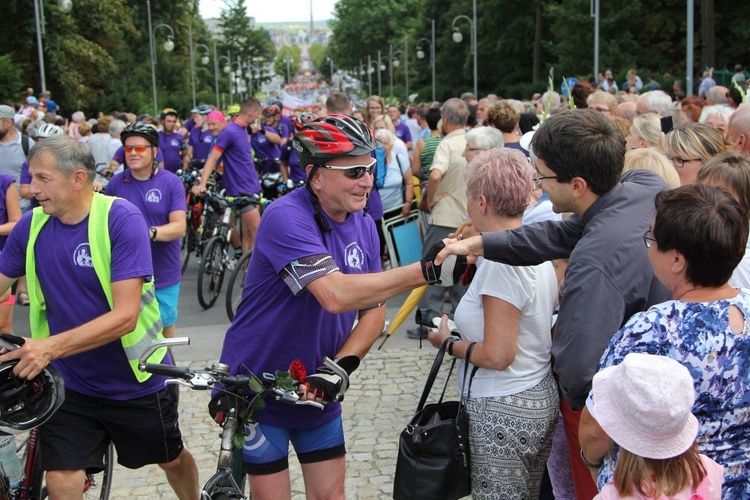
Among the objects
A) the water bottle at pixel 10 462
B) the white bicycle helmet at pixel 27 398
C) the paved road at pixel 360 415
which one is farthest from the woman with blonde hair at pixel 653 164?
the water bottle at pixel 10 462

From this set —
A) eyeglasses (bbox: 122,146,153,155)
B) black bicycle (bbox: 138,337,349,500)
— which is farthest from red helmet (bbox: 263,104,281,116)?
black bicycle (bbox: 138,337,349,500)

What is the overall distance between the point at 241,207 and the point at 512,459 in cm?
763

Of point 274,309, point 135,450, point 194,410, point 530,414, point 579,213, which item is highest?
point 579,213

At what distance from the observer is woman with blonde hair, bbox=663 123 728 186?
5082mm

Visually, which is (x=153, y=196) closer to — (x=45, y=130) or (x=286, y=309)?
(x=45, y=130)

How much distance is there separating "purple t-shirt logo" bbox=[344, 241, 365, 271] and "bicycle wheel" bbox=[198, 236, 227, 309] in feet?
22.2

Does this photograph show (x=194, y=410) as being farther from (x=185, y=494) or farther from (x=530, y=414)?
(x=530, y=414)

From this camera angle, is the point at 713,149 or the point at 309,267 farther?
the point at 713,149

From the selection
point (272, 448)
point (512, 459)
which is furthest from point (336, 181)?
point (512, 459)

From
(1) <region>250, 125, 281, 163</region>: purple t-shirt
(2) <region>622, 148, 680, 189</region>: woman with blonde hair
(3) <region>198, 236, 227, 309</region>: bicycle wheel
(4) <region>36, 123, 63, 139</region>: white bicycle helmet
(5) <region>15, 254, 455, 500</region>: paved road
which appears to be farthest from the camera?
(1) <region>250, 125, 281, 163</region>: purple t-shirt

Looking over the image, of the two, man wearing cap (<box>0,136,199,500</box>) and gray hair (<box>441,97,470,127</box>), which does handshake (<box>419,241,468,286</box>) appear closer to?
man wearing cap (<box>0,136,199,500</box>)

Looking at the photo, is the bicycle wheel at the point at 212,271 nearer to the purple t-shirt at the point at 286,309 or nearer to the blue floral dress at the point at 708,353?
the purple t-shirt at the point at 286,309

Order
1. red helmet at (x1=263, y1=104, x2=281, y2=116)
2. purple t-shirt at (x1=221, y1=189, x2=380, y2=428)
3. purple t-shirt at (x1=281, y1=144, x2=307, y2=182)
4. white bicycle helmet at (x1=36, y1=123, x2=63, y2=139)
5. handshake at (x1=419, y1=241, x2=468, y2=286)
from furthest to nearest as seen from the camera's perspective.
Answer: red helmet at (x1=263, y1=104, x2=281, y2=116) < purple t-shirt at (x1=281, y1=144, x2=307, y2=182) < white bicycle helmet at (x1=36, y1=123, x2=63, y2=139) < purple t-shirt at (x1=221, y1=189, x2=380, y2=428) < handshake at (x1=419, y1=241, x2=468, y2=286)

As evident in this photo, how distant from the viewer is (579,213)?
3.29 m
